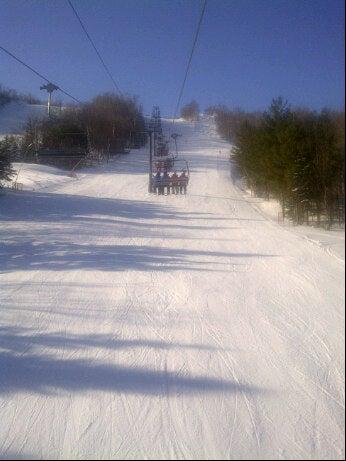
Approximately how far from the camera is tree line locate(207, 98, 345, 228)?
1.65 meters

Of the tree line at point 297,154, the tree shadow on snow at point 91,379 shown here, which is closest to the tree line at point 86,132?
the tree line at point 297,154

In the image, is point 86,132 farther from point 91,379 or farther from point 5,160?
point 91,379

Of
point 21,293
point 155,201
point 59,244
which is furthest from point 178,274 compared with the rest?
point 155,201

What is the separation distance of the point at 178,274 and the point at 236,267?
115 centimetres

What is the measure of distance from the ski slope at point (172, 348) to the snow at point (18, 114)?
5.10 meters

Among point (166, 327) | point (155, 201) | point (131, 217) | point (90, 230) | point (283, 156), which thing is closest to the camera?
point (283, 156)

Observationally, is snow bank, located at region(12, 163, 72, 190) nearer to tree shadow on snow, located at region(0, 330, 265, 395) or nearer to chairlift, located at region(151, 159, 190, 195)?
chairlift, located at region(151, 159, 190, 195)

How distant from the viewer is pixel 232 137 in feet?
16.3

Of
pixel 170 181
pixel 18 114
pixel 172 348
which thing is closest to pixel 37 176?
pixel 18 114

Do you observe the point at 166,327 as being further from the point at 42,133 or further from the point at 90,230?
the point at 42,133

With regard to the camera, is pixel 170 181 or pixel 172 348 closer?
pixel 172 348

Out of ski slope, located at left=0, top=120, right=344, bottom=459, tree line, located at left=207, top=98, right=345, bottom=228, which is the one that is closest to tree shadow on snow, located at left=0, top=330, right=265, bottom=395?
ski slope, located at left=0, top=120, right=344, bottom=459

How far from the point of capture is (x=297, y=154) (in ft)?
8.88

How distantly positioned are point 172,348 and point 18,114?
1150 centimetres
